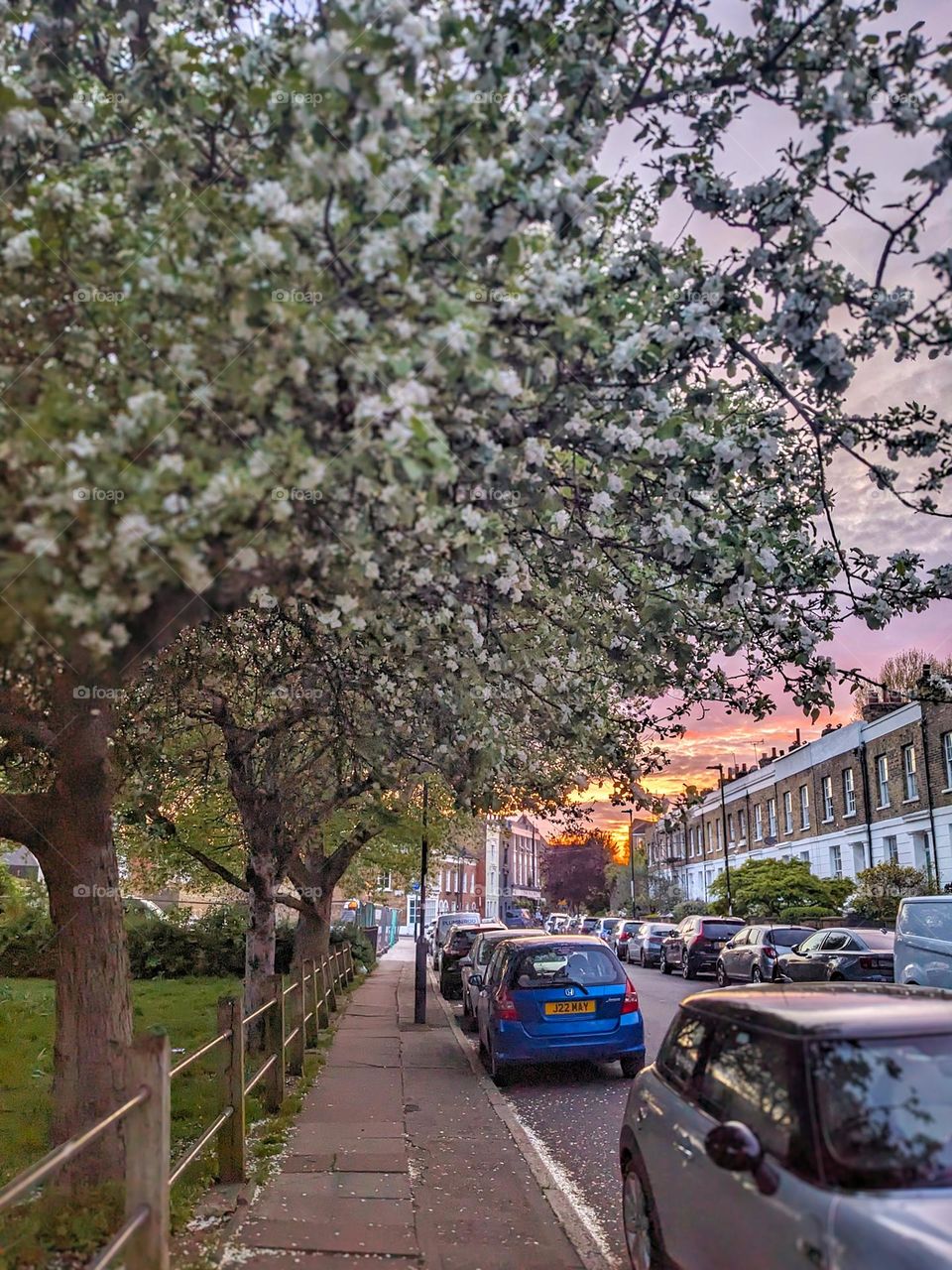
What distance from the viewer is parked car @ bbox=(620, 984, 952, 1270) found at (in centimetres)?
337

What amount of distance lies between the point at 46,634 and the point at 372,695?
5.58m

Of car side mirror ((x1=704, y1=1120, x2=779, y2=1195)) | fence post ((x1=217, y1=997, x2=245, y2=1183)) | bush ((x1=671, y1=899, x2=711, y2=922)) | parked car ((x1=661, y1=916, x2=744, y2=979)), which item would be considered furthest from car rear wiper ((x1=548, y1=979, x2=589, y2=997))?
bush ((x1=671, y1=899, x2=711, y2=922))

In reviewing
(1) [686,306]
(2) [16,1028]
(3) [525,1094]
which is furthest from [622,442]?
(2) [16,1028]

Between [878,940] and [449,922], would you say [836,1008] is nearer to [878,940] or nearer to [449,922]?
[878,940]

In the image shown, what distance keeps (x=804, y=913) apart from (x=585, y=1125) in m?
25.7

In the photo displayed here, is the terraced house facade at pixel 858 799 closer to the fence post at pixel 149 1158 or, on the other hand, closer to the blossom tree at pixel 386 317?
the blossom tree at pixel 386 317

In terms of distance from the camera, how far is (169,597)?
3619mm

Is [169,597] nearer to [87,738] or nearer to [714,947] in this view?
[87,738]

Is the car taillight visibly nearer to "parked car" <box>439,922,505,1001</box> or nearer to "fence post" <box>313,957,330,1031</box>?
"fence post" <box>313,957,330,1031</box>

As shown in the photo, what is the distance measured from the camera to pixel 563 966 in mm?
12359

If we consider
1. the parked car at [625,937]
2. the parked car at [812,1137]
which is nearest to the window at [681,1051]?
the parked car at [812,1137]

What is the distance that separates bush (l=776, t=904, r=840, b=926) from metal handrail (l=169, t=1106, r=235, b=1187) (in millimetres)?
27773

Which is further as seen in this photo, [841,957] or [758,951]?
[758,951]

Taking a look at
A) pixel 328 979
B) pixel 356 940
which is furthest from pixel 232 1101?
pixel 356 940
